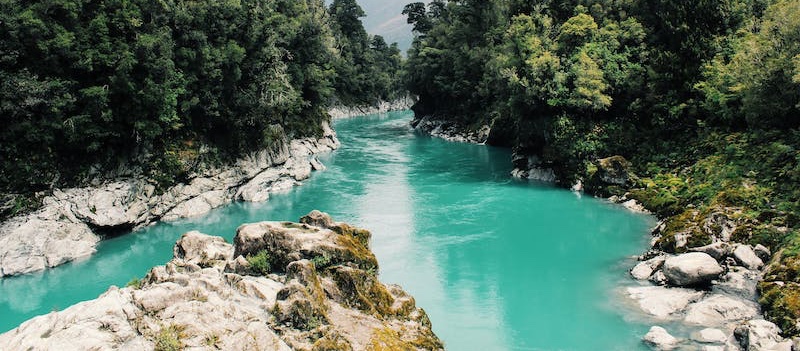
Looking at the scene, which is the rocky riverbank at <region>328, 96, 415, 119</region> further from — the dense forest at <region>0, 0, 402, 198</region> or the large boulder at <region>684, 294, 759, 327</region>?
the large boulder at <region>684, 294, 759, 327</region>

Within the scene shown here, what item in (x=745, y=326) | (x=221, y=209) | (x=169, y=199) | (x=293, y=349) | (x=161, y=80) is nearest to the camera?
(x=293, y=349)

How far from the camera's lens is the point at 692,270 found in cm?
1911

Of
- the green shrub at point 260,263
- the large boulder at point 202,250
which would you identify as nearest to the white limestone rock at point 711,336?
the green shrub at point 260,263

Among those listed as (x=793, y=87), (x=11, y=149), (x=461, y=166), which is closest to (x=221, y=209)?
(x=11, y=149)

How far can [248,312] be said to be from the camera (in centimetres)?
1186

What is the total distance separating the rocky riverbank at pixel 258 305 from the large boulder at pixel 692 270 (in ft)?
32.9

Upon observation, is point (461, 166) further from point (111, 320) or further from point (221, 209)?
point (111, 320)

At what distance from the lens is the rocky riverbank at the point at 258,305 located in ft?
33.1

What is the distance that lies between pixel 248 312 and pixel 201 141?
85.6 feet

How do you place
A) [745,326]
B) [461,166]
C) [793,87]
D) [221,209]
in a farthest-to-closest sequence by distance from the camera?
1. [461,166]
2. [221,209]
3. [793,87]
4. [745,326]

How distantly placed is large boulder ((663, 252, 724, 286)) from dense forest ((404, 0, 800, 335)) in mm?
1630

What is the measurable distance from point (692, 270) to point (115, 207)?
27078 millimetres

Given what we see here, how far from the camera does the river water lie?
61.3 feet

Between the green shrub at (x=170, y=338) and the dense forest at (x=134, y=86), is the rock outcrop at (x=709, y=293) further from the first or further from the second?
the dense forest at (x=134, y=86)
